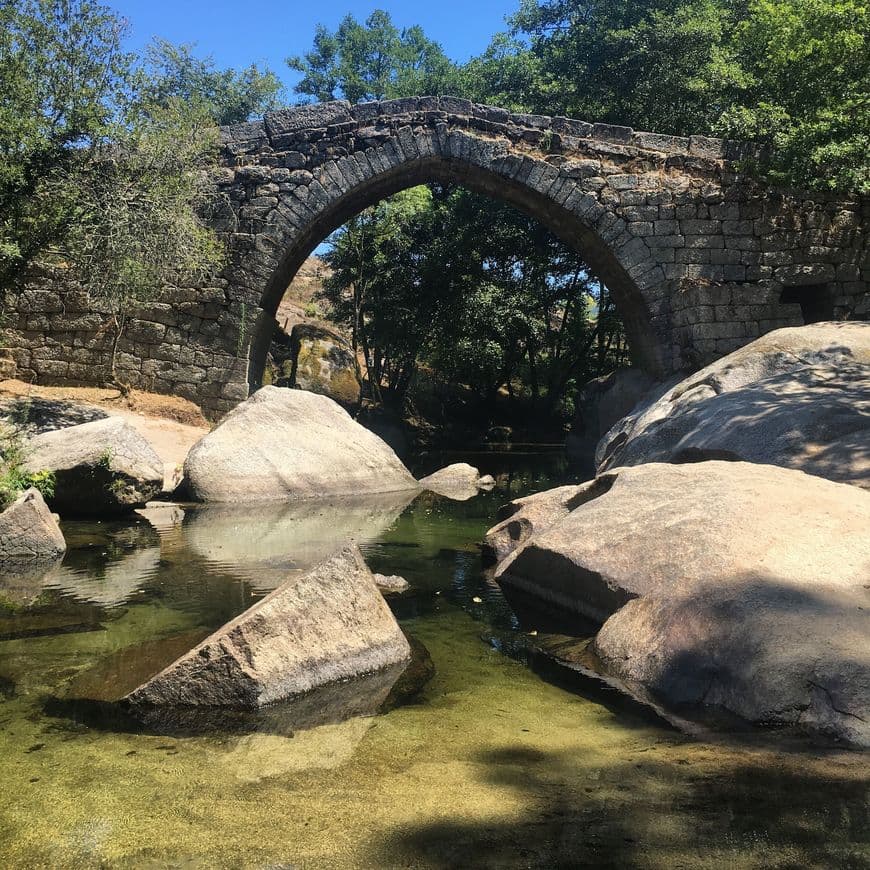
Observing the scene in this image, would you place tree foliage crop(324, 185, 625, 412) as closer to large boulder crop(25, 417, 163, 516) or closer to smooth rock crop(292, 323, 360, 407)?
smooth rock crop(292, 323, 360, 407)

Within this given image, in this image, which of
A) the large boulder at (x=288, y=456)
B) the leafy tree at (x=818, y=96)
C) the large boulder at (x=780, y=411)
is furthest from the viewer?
the leafy tree at (x=818, y=96)

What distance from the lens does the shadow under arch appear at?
1204cm

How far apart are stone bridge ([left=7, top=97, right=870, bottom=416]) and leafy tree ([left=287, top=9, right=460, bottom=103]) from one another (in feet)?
74.7

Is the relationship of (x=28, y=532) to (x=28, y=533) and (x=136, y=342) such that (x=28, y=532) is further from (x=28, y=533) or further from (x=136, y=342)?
(x=136, y=342)

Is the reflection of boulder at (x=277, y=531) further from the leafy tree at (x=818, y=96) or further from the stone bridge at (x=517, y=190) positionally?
the leafy tree at (x=818, y=96)

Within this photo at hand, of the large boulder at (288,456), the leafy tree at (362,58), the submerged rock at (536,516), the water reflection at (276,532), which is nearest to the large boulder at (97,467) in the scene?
the water reflection at (276,532)

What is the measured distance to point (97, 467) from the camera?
253 inches

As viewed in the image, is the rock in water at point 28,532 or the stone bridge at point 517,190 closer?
the rock in water at point 28,532

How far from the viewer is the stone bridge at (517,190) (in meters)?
11.7

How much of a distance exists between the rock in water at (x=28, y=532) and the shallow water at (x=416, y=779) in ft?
4.91

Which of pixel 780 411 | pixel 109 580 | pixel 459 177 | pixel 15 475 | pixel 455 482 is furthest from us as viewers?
pixel 459 177

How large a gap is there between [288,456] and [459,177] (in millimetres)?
6270

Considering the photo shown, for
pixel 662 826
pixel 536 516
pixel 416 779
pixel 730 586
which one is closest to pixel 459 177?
pixel 536 516

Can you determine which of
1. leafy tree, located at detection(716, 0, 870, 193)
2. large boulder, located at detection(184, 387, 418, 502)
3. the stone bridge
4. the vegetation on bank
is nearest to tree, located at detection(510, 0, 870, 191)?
leafy tree, located at detection(716, 0, 870, 193)
